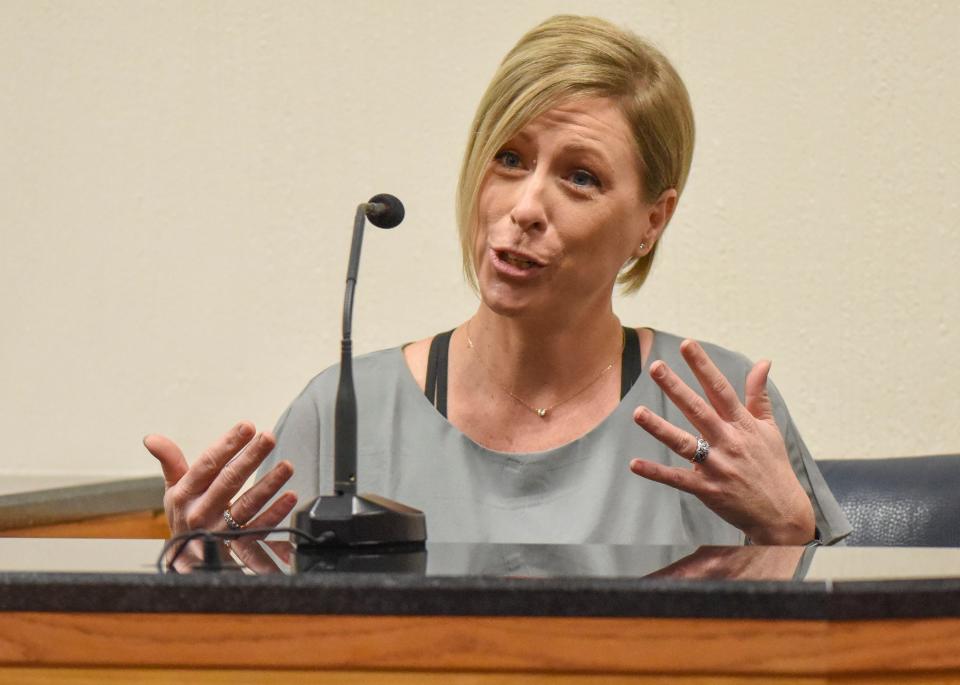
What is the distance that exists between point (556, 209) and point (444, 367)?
28cm

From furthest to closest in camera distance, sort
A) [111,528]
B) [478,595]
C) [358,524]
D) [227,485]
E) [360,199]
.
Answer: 1. [360,199]
2. [111,528]
3. [227,485]
4. [358,524]
5. [478,595]

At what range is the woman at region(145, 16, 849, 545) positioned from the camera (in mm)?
1451

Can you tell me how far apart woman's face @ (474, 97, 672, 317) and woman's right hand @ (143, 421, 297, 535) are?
1.41 ft

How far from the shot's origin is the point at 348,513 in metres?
0.95

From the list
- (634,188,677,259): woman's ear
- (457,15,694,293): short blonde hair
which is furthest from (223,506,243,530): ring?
(634,188,677,259): woman's ear

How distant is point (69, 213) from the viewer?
2.34 m

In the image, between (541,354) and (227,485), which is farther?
(541,354)

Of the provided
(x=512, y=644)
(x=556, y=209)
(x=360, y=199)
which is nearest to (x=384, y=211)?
(x=556, y=209)

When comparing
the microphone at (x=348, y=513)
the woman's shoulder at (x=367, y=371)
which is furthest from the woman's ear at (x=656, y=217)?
the microphone at (x=348, y=513)

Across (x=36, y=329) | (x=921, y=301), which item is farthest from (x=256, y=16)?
(x=921, y=301)

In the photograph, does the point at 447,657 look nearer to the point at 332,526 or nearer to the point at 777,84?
the point at 332,526

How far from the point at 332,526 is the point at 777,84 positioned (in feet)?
4.82

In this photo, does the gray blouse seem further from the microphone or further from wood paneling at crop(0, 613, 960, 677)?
wood paneling at crop(0, 613, 960, 677)

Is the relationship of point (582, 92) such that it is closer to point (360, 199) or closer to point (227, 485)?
point (227, 485)
